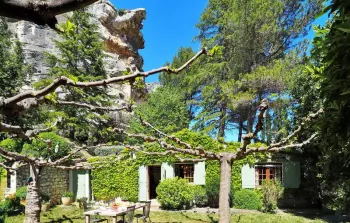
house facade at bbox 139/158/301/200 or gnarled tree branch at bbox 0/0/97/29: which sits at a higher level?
gnarled tree branch at bbox 0/0/97/29

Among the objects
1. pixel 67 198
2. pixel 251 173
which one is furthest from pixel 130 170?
pixel 251 173

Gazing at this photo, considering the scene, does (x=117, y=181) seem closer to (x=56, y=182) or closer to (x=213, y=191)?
(x=56, y=182)

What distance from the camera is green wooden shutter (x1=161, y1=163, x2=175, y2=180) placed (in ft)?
53.1

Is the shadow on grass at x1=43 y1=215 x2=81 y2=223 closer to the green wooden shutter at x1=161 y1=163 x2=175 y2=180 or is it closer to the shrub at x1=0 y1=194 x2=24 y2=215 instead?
the shrub at x1=0 y1=194 x2=24 y2=215

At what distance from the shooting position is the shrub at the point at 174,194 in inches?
574

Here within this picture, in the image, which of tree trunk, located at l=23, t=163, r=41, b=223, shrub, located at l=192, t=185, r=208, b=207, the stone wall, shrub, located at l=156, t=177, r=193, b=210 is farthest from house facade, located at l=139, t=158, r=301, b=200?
tree trunk, located at l=23, t=163, r=41, b=223

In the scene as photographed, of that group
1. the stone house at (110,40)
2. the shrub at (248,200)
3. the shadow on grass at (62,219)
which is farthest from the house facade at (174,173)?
the stone house at (110,40)

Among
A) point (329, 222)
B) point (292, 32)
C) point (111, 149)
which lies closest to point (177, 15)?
point (292, 32)

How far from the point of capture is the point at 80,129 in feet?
76.9

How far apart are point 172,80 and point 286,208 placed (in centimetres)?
1749

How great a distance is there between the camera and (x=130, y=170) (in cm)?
1653

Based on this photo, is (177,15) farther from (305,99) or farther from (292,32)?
(305,99)

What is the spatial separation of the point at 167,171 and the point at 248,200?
450 centimetres

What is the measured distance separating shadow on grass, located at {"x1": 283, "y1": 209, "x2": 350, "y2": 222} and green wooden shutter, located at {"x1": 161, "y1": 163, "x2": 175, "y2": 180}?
6.01 metres
